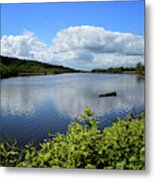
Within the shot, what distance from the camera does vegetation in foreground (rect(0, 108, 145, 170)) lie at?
2742 mm

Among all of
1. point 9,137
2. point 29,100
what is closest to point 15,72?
point 29,100

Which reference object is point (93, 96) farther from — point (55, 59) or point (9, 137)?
point (9, 137)

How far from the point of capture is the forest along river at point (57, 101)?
2.77 metres

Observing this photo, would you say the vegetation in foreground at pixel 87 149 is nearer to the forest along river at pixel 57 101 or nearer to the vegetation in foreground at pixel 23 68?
the forest along river at pixel 57 101

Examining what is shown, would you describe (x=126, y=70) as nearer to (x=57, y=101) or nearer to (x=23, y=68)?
(x=57, y=101)

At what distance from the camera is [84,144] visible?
281 cm

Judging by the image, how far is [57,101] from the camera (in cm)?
282

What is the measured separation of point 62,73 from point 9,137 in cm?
50

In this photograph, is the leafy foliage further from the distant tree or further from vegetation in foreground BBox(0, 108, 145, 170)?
vegetation in foreground BBox(0, 108, 145, 170)

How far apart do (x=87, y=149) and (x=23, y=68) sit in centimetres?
63

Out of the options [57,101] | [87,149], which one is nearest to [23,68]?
[57,101]

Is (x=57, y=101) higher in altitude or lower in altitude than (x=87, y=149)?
higher

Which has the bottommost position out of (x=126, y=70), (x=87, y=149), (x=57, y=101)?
(x=87, y=149)

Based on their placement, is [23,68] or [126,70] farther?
[23,68]
